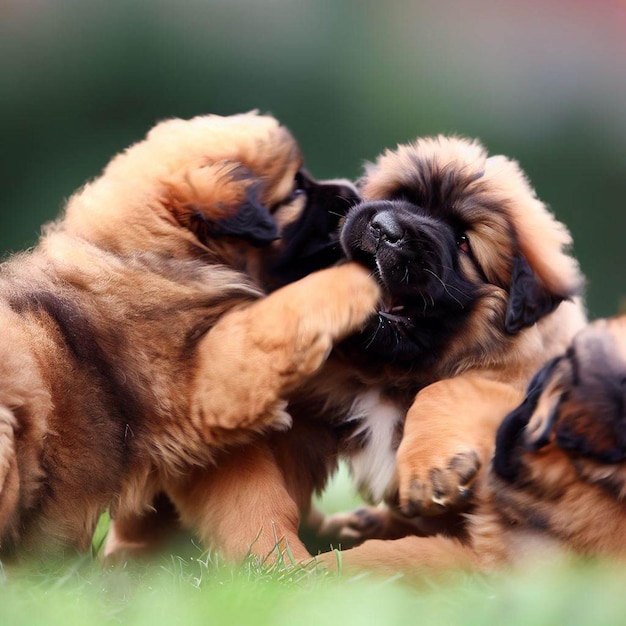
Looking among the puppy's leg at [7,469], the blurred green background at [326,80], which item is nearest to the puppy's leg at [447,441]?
the puppy's leg at [7,469]

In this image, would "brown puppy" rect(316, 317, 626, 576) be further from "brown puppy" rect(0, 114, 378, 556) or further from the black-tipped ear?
"brown puppy" rect(0, 114, 378, 556)

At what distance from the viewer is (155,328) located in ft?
8.42

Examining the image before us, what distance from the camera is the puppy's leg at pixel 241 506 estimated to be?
250 centimetres

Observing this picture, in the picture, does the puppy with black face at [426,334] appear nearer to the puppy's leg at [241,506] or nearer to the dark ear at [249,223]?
the puppy's leg at [241,506]

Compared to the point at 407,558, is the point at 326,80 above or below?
above

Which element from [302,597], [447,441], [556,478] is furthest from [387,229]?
[302,597]

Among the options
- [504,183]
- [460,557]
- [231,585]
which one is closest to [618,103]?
[504,183]

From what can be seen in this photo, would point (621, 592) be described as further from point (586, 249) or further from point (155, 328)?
point (586, 249)

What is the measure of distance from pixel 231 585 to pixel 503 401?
0.98 metres

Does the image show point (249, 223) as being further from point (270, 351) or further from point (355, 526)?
point (355, 526)

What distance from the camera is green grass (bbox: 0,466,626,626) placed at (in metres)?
1.75

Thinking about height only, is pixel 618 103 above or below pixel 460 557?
above

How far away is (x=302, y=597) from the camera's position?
1886 millimetres

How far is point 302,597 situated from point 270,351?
72 cm
